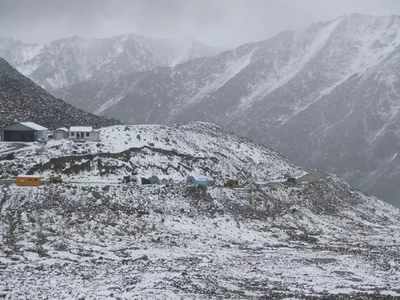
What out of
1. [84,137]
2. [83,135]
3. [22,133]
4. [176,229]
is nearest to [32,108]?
[22,133]

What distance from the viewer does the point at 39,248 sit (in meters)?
53.3

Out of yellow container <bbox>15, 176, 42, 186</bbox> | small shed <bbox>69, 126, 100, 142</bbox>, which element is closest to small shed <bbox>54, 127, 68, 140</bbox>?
small shed <bbox>69, 126, 100, 142</bbox>

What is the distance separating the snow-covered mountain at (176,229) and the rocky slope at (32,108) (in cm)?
2022

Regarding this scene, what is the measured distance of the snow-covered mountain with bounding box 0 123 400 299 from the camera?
148 feet

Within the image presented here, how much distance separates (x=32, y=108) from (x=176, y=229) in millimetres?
69603

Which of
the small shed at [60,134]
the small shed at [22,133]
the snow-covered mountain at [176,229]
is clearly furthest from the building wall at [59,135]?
the snow-covered mountain at [176,229]

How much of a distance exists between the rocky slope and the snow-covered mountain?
20.2 metres

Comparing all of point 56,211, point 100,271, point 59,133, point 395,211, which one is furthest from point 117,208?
point 395,211

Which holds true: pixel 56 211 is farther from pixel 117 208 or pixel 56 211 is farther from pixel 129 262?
pixel 129 262

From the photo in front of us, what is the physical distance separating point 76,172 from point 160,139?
2862cm

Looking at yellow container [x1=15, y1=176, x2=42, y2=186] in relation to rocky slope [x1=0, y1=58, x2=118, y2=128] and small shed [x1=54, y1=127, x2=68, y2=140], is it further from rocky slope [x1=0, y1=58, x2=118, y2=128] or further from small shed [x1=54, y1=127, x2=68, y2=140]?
rocky slope [x1=0, y1=58, x2=118, y2=128]

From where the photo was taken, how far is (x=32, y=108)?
413 feet

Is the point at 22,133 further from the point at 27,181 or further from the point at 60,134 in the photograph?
the point at 27,181

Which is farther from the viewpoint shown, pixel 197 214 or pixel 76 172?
pixel 76 172
